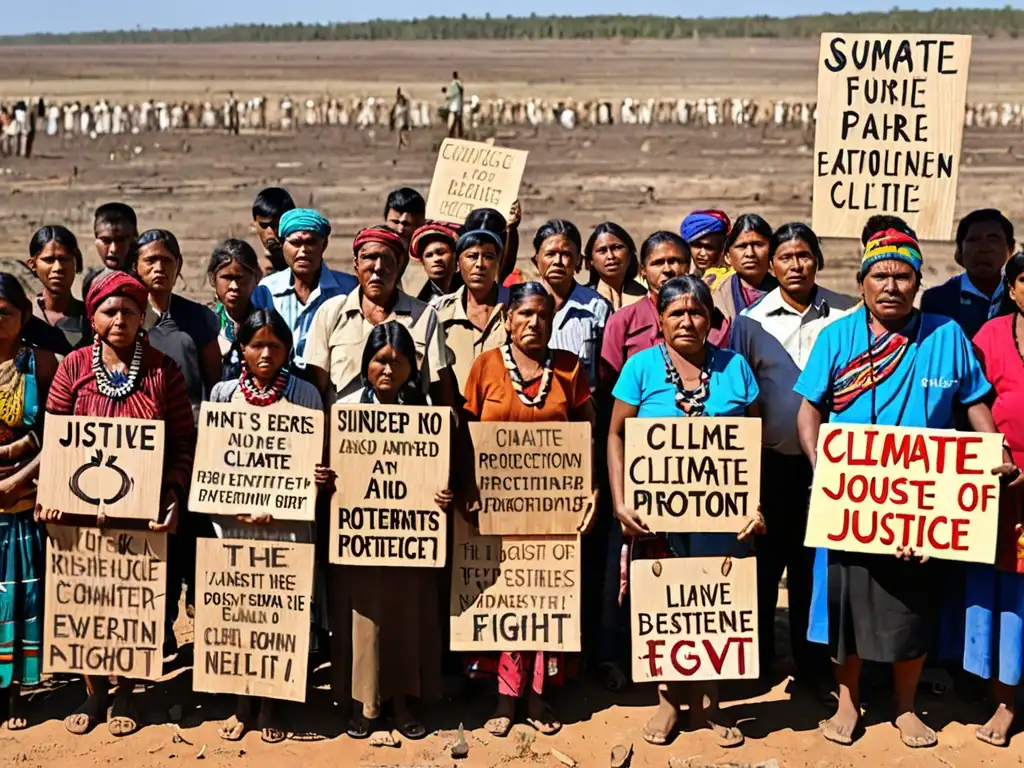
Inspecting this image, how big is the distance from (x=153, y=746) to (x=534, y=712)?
1.91 metres

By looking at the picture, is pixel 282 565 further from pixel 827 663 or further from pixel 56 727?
pixel 827 663

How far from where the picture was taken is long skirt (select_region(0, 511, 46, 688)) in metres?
6.03

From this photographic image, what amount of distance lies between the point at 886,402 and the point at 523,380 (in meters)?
1.72

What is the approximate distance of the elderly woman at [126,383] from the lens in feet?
18.8

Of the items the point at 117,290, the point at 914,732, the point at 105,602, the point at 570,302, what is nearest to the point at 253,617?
the point at 105,602

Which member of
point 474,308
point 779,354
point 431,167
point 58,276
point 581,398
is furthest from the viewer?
point 431,167

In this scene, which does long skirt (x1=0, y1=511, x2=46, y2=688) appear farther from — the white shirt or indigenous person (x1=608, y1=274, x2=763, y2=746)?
the white shirt

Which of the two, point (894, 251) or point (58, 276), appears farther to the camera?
point (58, 276)

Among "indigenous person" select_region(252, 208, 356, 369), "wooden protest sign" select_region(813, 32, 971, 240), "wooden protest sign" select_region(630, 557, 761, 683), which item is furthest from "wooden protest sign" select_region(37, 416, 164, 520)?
"wooden protest sign" select_region(813, 32, 971, 240)

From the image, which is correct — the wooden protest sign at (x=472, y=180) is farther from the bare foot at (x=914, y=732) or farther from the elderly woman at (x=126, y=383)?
the bare foot at (x=914, y=732)

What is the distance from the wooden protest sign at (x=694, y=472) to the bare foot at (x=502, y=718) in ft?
4.05

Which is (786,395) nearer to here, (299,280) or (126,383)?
(299,280)

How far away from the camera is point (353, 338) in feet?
20.0

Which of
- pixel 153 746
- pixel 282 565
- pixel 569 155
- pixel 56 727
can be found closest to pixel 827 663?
pixel 282 565
